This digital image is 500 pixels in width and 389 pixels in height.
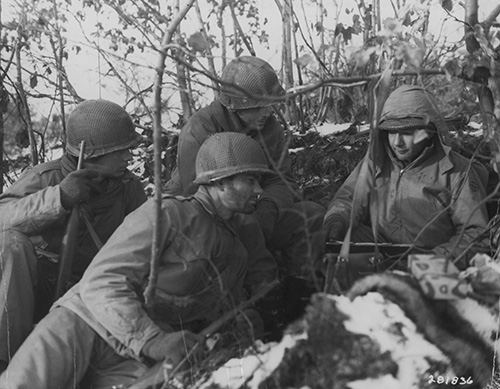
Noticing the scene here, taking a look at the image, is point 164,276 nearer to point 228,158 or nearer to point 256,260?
point 228,158

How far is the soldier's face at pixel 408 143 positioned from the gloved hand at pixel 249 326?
180 centimetres

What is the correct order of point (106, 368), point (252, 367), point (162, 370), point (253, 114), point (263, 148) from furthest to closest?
point (253, 114) < point (263, 148) < point (106, 368) < point (162, 370) < point (252, 367)

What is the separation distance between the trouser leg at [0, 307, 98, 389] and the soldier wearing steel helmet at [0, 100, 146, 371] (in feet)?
1.68

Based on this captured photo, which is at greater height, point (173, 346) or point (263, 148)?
point (263, 148)

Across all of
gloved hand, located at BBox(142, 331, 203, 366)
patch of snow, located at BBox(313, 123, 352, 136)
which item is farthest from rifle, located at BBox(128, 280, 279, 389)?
patch of snow, located at BBox(313, 123, 352, 136)

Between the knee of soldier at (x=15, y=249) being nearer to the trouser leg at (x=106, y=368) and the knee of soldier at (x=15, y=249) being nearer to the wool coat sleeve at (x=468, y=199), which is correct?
the trouser leg at (x=106, y=368)

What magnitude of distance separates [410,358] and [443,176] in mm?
2480

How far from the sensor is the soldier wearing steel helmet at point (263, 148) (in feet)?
19.3

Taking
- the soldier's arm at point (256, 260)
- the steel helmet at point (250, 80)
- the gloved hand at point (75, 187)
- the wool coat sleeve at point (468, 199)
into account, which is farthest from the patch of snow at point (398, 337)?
the steel helmet at point (250, 80)

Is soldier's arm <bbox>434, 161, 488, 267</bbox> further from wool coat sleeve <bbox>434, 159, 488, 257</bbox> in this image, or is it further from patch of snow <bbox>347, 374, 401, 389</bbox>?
patch of snow <bbox>347, 374, 401, 389</bbox>

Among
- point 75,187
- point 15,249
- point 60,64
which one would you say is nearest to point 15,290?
point 15,249

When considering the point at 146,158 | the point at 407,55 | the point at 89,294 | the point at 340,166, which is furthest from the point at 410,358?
the point at 146,158

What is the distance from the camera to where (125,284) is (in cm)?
397

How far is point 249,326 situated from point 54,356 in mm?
891
